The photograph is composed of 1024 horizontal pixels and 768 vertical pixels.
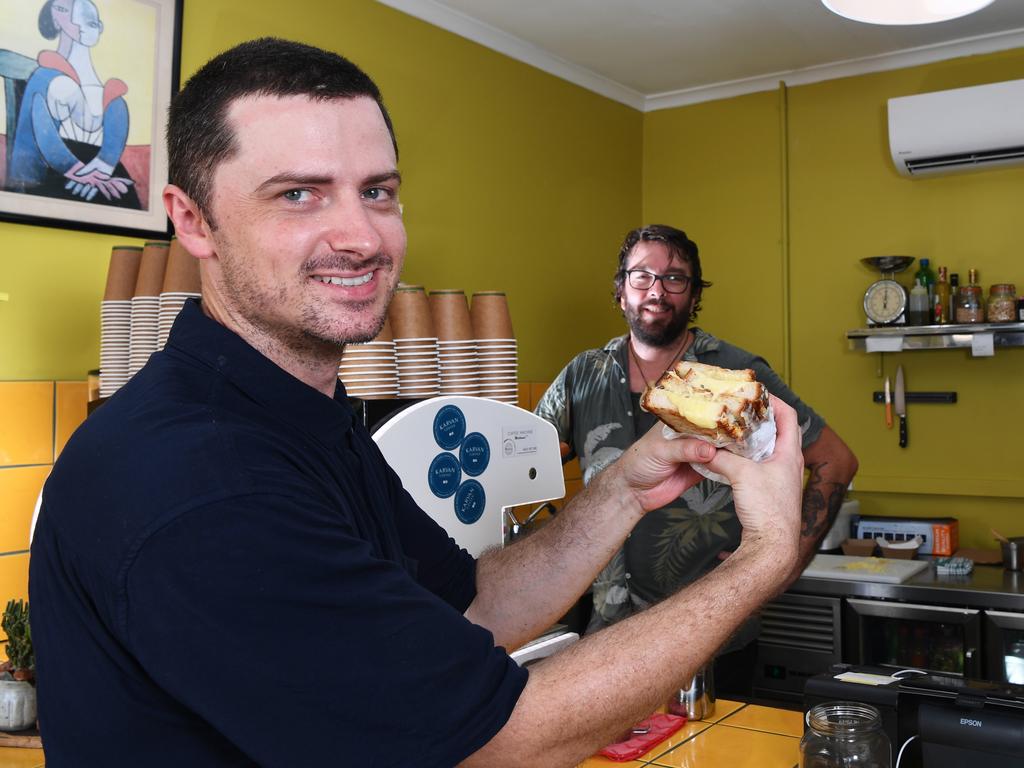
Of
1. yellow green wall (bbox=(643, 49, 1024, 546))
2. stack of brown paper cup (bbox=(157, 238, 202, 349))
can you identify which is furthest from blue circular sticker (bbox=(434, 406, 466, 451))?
yellow green wall (bbox=(643, 49, 1024, 546))

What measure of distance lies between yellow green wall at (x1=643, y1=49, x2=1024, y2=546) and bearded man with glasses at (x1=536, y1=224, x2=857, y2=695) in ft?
4.39

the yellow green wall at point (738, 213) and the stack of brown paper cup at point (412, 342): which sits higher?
the yellow green wall at point (738, 213)

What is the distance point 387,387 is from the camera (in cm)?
223

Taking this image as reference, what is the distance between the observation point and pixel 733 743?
5.52 feet

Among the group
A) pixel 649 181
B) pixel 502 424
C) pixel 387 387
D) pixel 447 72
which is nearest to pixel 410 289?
pixel 387 387

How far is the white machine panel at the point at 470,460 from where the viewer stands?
5.19ft

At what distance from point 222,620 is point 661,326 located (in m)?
2.21

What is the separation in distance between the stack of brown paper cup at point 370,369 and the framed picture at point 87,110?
2.54 ft

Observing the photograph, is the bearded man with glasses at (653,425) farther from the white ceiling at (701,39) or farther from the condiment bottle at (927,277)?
the condiment bottle at (927,277)

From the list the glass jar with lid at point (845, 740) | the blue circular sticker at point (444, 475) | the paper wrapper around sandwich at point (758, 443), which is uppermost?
the paper wrapper around sandwich at point (758, 443)

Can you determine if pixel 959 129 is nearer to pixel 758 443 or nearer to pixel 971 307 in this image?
pixel 971 307

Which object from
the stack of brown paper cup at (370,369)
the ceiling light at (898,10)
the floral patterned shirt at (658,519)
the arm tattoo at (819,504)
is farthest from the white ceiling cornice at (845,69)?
the stack of brown paper cup at (370,369)

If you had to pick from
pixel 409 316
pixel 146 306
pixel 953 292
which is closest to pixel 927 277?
pixel 953 292

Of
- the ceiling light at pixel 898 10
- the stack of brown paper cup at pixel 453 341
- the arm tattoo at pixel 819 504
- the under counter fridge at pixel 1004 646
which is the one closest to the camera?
the ceiling light at pixel 898 10
